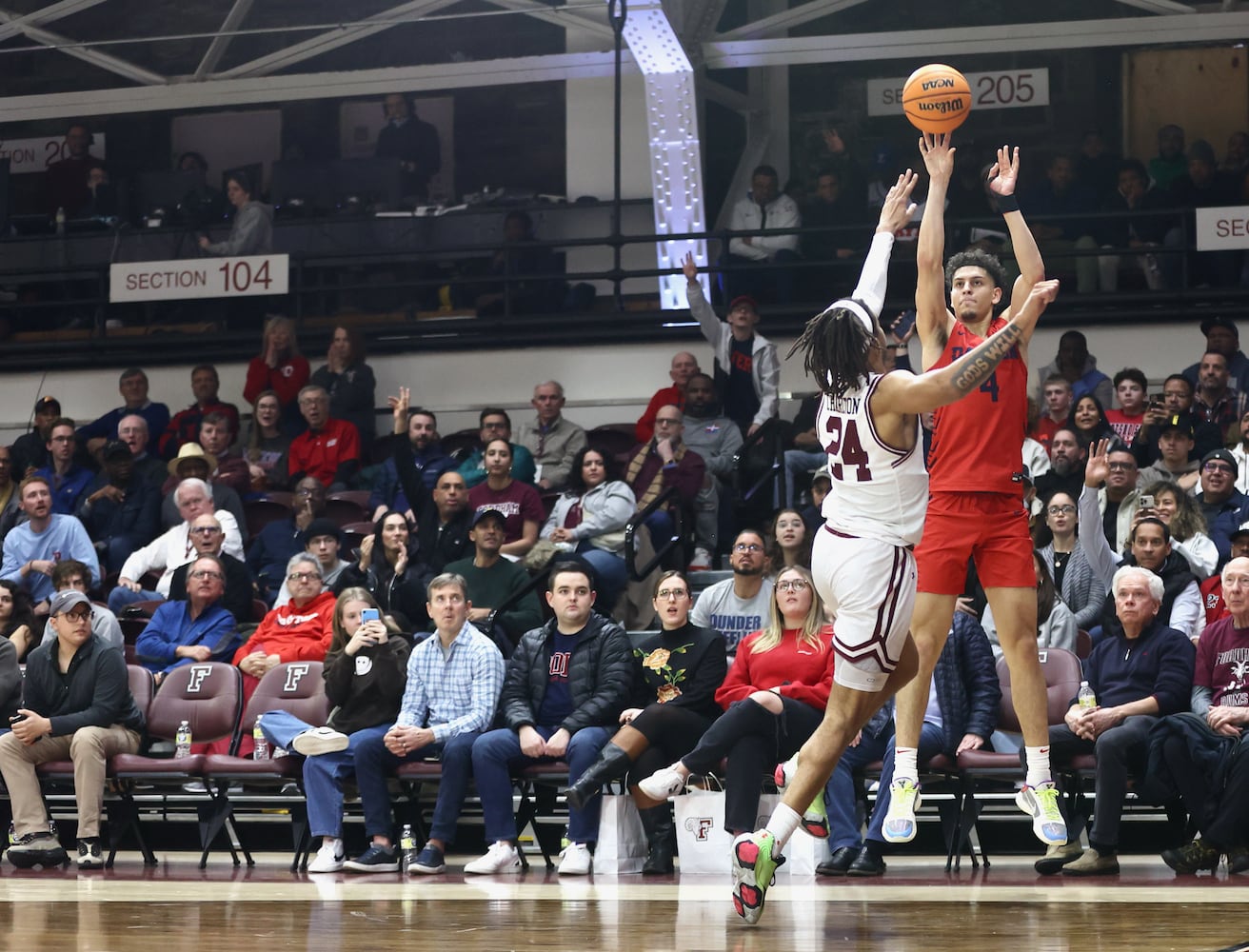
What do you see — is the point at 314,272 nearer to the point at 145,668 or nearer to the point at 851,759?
the point at 145,668

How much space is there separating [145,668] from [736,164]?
764cm

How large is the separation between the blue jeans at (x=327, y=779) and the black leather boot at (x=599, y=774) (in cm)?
114

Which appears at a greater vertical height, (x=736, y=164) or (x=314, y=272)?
(x=736, y=164)

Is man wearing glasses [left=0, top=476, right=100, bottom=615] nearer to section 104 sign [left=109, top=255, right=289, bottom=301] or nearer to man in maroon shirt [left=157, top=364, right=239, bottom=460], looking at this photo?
man in maroon shirt [left=157, top=364, right=239, bottom=460]

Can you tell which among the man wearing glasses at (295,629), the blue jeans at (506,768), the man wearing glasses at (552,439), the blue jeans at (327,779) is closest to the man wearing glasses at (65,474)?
the man wearing glasses at (295,629)

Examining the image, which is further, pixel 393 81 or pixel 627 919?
pixel 393 81

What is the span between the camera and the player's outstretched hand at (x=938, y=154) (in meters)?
6.07

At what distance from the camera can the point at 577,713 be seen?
335 inches

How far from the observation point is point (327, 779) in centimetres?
858

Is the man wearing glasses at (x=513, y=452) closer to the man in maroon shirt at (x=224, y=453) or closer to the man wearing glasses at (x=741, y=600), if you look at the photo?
the man in maroon shirt at (x=224, y=453)

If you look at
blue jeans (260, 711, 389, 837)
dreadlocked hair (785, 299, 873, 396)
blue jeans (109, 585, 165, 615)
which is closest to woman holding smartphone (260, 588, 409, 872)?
blue jeans (260, 711, 389, 837)

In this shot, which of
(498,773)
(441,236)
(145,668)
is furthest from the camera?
(441,236)

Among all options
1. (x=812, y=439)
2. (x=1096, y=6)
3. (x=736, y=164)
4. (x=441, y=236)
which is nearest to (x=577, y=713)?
(x=812, y=439)

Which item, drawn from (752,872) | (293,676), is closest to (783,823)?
(752,872)
